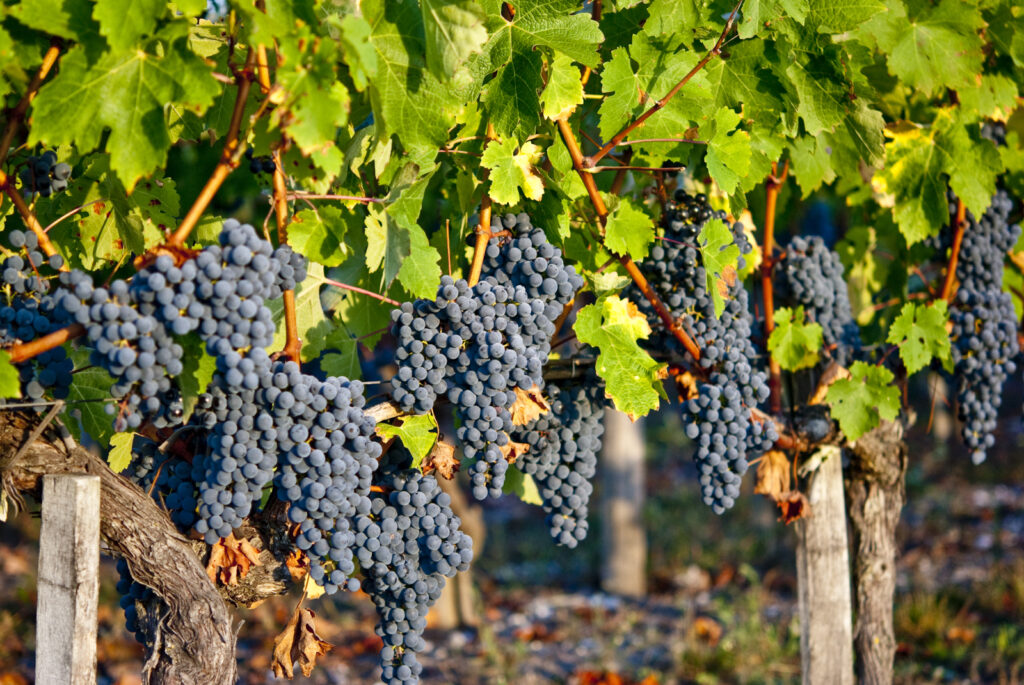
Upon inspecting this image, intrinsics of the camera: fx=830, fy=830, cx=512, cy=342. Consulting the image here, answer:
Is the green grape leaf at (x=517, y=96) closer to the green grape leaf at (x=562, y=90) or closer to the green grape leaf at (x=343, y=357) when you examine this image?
the green grape leaf at (x=562, y=90)

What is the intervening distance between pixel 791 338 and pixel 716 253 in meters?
0.60

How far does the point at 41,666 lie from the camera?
1823 millimetres

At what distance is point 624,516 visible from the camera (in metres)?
6.52

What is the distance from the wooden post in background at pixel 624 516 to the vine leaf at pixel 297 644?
179 inches

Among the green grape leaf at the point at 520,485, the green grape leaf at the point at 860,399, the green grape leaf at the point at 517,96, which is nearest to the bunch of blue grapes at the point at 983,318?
the green grape leaf at the point at 860,399

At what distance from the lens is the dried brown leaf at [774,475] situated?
2787mm

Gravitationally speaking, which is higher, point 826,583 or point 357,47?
point 357,47

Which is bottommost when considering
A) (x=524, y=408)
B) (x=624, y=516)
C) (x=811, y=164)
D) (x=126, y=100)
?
(x=624, y=516)

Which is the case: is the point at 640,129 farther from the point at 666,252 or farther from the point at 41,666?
the point at 41,666

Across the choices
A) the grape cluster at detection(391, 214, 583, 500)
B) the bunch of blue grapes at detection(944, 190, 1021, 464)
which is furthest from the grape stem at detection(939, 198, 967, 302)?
the grape cluster at detection(391, 214, 583, 500)

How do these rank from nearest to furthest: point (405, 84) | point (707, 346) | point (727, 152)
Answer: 1. point (405, 84)
2. point (727, 152)
3. point (707, 346)

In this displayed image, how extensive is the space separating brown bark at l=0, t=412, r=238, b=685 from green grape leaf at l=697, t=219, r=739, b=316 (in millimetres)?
1541

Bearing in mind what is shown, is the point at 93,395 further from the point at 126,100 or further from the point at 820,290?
the point at 820,290

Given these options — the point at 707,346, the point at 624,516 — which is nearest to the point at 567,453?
the point at 707,346
